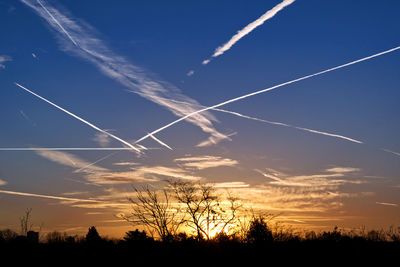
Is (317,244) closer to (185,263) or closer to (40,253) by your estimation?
(185,263)

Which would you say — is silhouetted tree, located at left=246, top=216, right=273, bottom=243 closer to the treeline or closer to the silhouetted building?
the treeline

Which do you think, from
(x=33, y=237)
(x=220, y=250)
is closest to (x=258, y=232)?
(x=220, y=250)

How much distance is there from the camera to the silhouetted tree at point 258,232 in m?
25.5

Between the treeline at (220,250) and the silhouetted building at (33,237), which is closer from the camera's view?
the treeline at (220,250)

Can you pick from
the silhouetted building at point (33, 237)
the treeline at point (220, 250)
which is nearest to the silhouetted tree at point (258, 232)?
the treeline at point (220, 250)

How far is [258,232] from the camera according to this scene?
88.5ft

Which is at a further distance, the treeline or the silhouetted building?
the silhouetted building

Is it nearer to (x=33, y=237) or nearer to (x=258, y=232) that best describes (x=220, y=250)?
(x=258, y=232)

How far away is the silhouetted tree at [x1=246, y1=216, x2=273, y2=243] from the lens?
25462 millimetres

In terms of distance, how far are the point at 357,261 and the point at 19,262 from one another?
1781cm

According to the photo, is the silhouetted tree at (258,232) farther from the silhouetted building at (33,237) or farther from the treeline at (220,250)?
the silhouetted building at (33,237)

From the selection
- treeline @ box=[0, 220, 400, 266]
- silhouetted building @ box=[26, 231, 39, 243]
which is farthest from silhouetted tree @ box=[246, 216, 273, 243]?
silhouetted building @ box=[26, 231, 39, 243]

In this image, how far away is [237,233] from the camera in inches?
1182

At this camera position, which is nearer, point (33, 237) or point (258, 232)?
point (258, 232)
